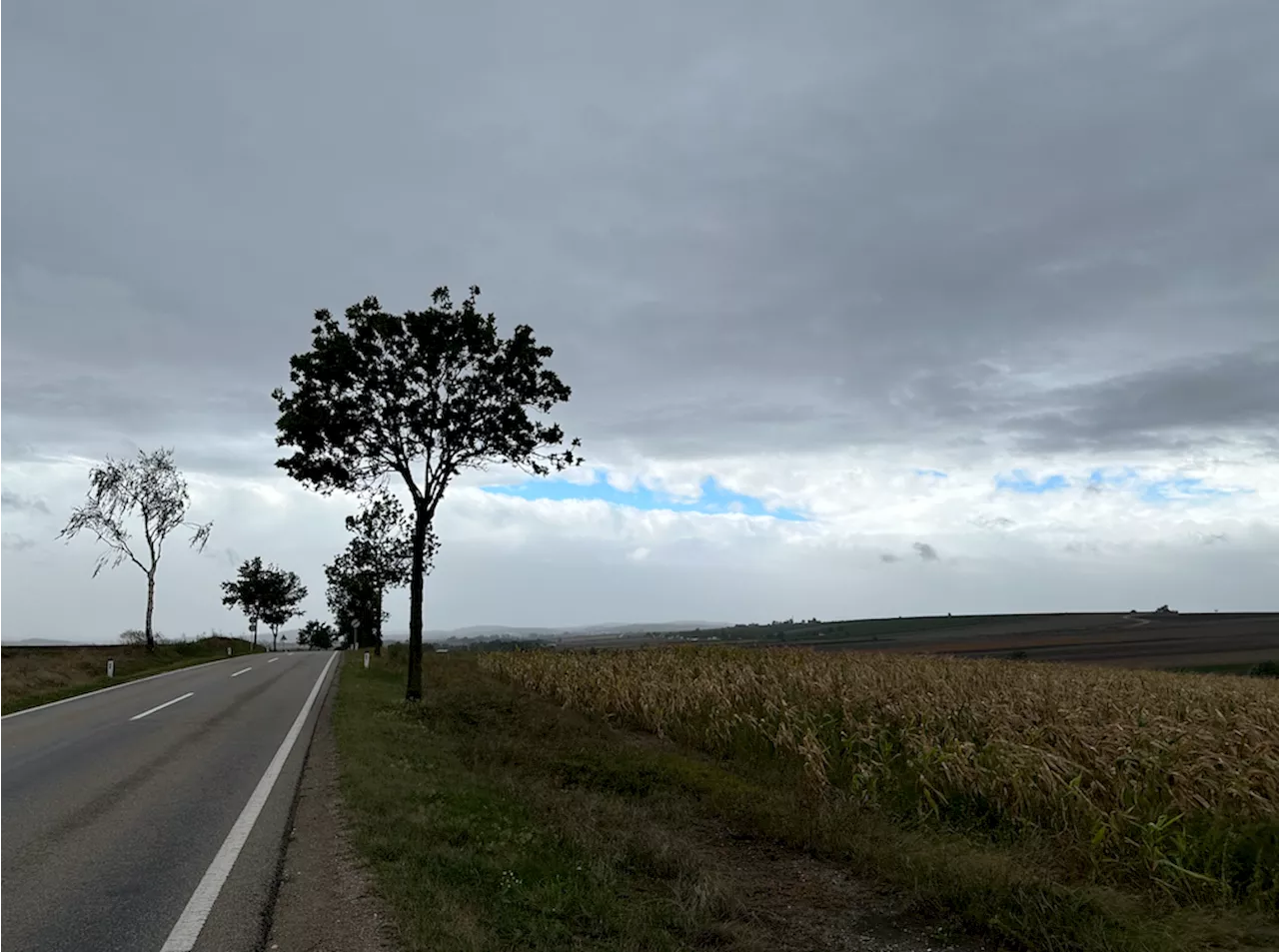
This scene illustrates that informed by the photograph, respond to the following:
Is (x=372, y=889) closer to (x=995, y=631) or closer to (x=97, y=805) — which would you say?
(x=97, y=805)

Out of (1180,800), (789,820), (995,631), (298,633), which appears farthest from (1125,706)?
(298,633)

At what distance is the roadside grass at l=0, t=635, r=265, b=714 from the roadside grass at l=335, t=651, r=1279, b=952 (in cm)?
1486

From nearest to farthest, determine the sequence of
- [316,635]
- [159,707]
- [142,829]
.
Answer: [142,829] < [159,707] < [316,635]

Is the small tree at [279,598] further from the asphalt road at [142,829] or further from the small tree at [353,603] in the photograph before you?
the asphalt road at [142,829]

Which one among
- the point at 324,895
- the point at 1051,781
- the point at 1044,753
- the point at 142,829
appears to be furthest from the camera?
the point at 1044,753

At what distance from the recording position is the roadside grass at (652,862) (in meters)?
5.37

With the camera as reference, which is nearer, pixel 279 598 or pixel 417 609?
pixel 417 609

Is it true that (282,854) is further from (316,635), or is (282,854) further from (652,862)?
(316,635)

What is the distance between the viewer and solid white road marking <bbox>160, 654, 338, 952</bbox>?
5.09 meters

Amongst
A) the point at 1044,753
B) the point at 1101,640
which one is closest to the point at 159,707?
the point at 1044,753

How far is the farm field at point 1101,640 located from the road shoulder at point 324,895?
2571 centimetres

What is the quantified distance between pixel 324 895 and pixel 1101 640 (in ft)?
152

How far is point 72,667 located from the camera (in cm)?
3153

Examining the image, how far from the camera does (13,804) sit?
8688 millimetres
